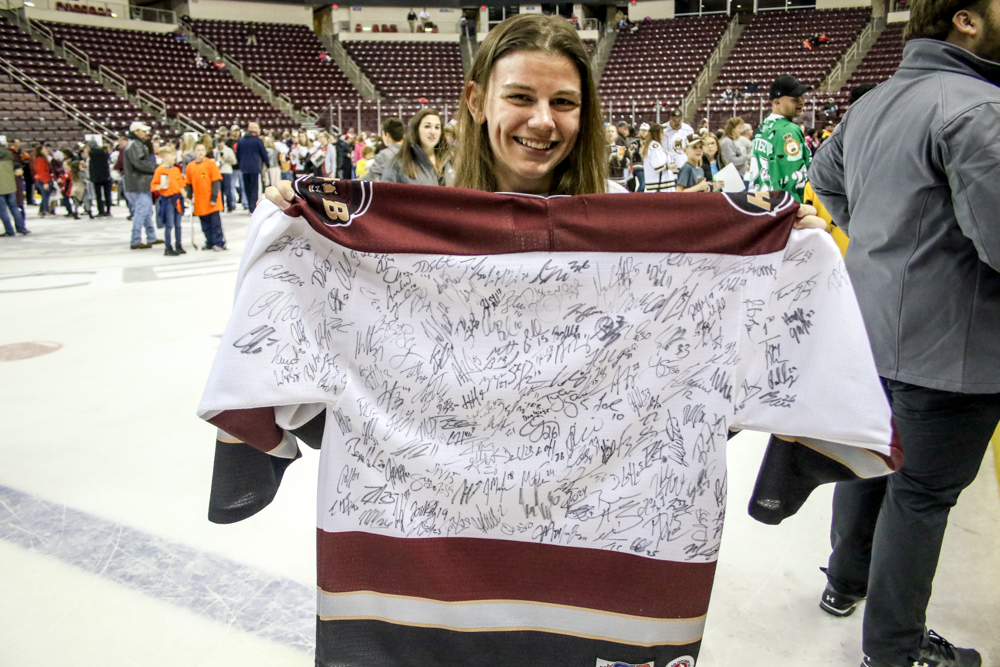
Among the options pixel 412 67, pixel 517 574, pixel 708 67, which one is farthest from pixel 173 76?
pixel 517 574

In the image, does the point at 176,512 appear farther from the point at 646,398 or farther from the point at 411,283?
the point at 646,398

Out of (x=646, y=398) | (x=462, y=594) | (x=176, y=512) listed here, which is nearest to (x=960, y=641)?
(x=646, y=398)

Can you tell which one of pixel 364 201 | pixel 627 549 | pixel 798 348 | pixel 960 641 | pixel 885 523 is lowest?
pixel 960 641

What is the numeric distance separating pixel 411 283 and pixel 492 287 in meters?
0.13

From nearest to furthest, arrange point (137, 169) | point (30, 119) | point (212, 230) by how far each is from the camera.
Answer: point (137, 169) < point (212, 230) < point (30, 119)

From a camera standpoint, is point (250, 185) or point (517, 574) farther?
point (250, 185)

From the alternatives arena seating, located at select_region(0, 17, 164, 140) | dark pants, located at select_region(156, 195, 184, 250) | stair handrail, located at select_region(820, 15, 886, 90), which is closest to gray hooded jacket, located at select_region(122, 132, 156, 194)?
dark pants, located at select_region(156, 195, 184, 250)

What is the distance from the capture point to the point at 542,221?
1.11 metres

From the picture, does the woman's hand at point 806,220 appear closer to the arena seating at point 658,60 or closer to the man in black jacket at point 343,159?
the man in black jacket at point 343,159

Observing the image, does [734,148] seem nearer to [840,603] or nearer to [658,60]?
[840,603]

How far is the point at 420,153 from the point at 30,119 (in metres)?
16.9

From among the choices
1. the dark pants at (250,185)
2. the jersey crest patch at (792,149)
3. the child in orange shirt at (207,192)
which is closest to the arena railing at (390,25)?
the dark pants at (250,185)

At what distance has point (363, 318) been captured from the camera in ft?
3.72

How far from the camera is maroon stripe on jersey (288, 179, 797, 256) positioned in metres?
1.10
